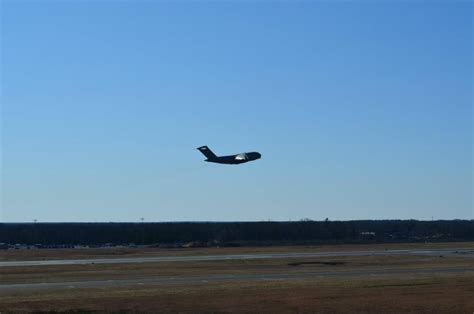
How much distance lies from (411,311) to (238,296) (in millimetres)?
12030

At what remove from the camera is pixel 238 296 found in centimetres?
5406

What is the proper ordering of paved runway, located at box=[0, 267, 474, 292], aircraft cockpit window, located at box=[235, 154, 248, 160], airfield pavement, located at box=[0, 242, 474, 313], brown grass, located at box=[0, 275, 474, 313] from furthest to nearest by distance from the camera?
aircraft cockpit window, located at box=[235, 154, 248, 160] → paved runway, located at box=[0, 267, 474, 292] → airfield pavement, located at box=[0, 242, 474, 313] → brown grass, located at box=[0, 275, 474, 313]

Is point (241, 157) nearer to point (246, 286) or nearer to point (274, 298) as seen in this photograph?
point (246, 286)

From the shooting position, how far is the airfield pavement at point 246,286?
4909 centimetres

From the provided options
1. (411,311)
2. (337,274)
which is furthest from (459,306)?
(337,274)

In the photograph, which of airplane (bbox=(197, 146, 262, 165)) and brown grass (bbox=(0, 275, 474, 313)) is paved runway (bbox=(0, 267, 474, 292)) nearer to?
brown grass (bbox=(0, 275, 474, 313))

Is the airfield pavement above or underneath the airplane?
underneath

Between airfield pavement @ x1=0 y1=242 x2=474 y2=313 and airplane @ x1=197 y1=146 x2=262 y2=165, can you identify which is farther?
airplane @ x1=197 y1=146 x2=262 y2=165

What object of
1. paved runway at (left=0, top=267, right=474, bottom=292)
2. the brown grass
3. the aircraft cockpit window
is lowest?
the brown grass

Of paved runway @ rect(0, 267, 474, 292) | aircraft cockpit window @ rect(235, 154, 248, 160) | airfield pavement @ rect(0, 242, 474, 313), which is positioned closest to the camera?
airfield pavement @ rect(0, 242, 474, 313)

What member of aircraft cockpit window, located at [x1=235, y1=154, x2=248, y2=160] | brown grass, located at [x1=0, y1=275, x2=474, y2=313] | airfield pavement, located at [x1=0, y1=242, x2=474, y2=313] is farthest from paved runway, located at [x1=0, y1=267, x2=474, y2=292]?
aircraft cockpit window, located at [x1=235, y1=154, x2=248, y2=160]

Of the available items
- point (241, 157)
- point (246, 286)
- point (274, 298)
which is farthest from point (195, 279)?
point (274, 298)

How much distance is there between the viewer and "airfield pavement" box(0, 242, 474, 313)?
4909 cm

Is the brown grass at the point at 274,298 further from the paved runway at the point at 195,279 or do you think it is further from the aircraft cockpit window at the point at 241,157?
the aircraft cockpit window at the point at 241,157
